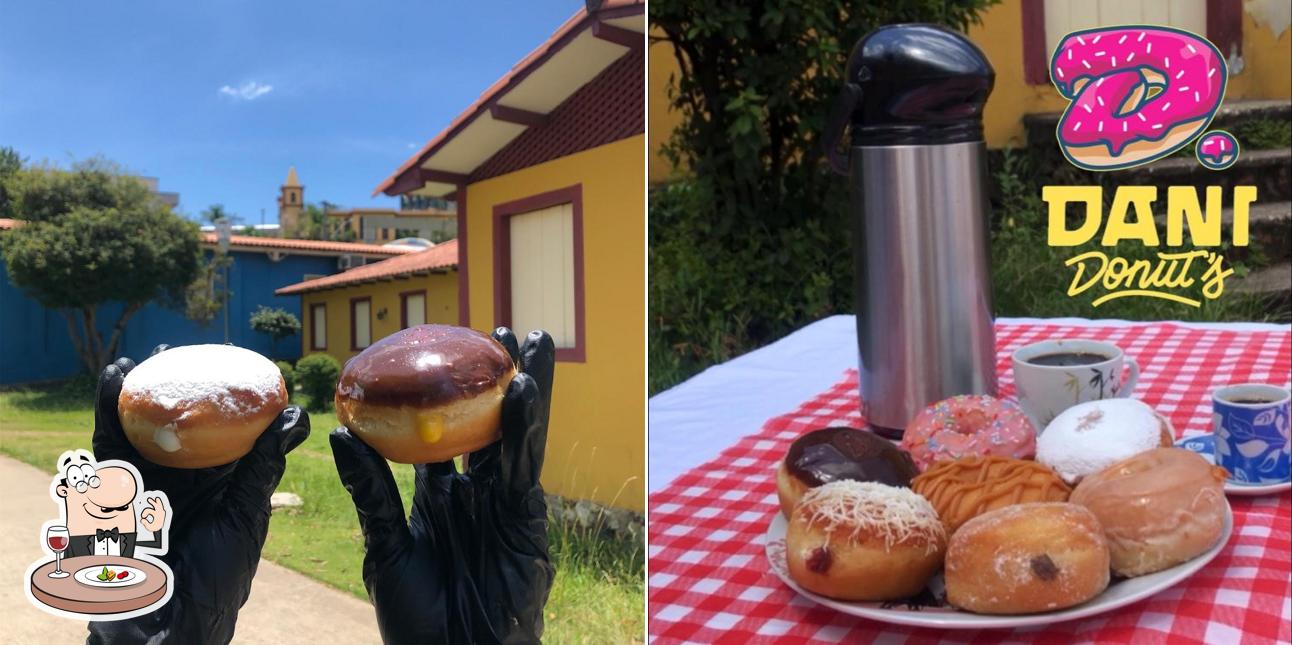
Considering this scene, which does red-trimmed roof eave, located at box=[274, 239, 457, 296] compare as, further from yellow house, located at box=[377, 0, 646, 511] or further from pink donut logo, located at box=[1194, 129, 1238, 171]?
pink donut logo, located at box=[1194, 129, 1238, 171]

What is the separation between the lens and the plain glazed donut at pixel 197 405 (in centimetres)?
41

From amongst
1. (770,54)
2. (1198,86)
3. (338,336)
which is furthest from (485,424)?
(770,54)

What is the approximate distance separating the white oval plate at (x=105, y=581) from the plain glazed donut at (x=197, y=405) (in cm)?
5

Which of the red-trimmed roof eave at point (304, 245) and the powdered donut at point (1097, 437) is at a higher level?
the red-trimmed roof eave at point (304, 245)

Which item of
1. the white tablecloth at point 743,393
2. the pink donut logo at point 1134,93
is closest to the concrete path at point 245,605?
the white tablecloth at point 743,393

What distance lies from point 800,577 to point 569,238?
0.76 ft

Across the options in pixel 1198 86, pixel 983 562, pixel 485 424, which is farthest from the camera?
pixel 1198 86

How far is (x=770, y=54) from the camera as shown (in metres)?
1.69

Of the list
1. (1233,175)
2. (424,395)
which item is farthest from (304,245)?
(1233,175)

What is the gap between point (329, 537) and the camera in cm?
49

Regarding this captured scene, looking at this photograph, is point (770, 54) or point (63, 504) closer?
point (63, 504)

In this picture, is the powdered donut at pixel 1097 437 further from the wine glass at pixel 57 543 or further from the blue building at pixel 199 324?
the wine glass at pixel 57 543

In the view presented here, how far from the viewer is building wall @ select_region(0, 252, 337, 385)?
46 centimetres

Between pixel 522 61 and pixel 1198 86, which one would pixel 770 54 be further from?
pixel 522 61
